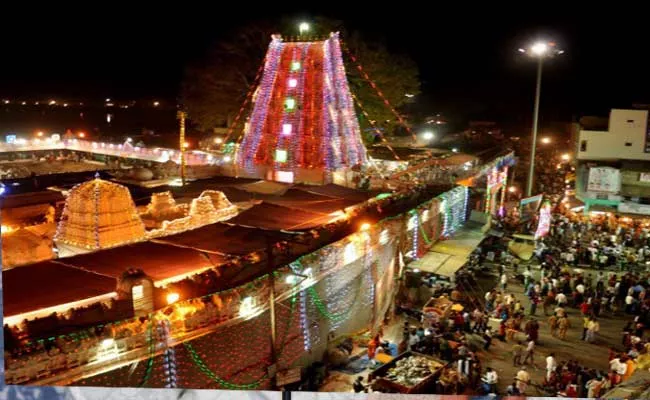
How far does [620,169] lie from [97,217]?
693 inches

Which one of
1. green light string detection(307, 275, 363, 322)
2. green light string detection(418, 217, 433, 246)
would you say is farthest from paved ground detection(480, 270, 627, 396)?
green light string detection(418, 217, 433, 246)

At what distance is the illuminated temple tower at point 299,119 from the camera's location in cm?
1508

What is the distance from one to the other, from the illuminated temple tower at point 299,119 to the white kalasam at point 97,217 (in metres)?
6.59

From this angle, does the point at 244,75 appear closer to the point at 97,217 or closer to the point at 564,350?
the point at 97,217

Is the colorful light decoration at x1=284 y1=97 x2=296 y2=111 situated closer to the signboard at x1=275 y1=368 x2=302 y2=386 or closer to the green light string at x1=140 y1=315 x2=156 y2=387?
the signboard at x1=275 y1=368 x2=302 y2=386

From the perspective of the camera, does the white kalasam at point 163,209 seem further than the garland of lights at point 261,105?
No

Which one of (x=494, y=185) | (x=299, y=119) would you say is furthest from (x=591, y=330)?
(x=494, y=185)

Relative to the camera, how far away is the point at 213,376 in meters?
7.03

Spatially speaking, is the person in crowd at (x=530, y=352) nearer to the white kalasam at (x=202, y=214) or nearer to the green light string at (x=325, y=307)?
the green light string at (x=325, y=307)

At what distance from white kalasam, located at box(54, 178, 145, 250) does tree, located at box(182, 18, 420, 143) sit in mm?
12521

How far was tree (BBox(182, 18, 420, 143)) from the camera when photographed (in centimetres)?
2098

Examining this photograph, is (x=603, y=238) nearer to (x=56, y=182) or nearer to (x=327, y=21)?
(x=327, y=21)

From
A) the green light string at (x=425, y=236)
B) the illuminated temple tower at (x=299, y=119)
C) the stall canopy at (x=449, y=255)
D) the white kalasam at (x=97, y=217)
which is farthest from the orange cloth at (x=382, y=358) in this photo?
the illuminated temple tower at (x=299, y=119)

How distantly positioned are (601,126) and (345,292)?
15876 mm
